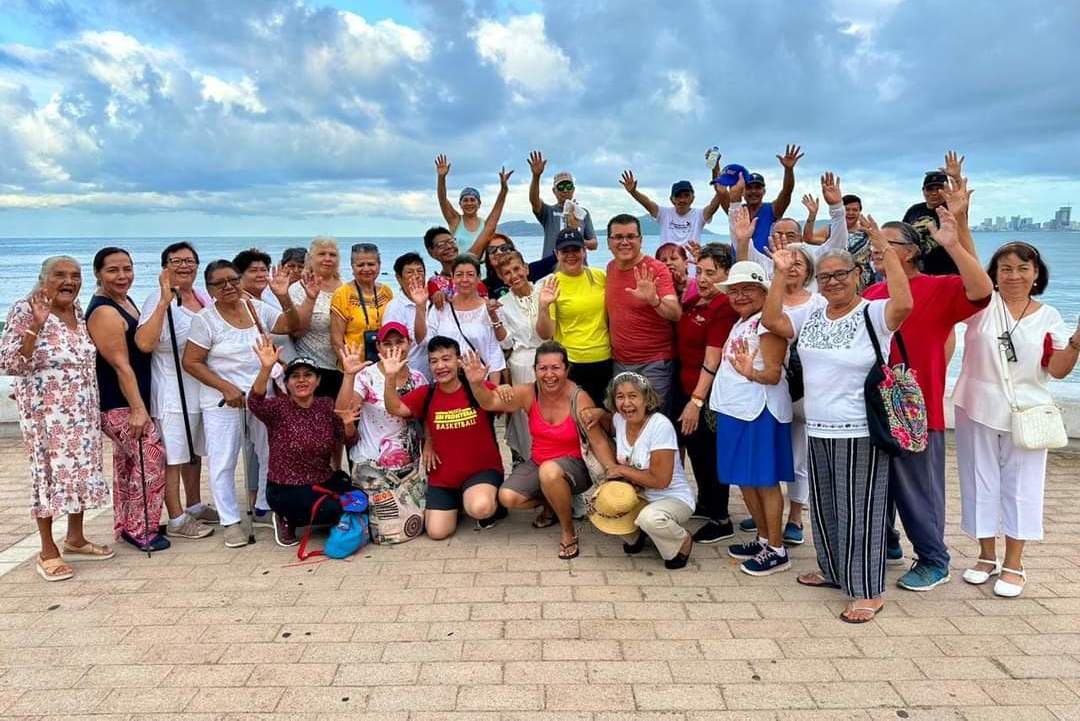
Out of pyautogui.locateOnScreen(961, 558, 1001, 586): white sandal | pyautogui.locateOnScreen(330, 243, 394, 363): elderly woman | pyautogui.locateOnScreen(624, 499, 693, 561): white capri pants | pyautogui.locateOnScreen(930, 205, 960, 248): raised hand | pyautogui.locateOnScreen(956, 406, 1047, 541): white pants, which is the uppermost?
pyautogui.locateOnScreen(930, 205, 960, 248): raised hand

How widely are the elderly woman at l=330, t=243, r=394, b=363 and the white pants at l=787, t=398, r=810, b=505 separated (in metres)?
2.89

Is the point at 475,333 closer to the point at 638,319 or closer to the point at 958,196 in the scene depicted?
the point at 638,319

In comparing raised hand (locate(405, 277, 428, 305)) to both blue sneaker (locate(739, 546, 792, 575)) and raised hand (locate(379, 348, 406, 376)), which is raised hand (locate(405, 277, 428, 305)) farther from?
blue sneaker (locate(739, 546, 792, 575))

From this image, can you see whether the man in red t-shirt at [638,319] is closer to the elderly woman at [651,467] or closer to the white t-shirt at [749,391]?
the elderly woman at [651,467]

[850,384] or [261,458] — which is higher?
[850,384]

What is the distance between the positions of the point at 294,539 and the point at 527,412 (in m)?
1.82

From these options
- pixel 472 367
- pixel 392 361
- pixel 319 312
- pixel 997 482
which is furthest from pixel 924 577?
pixel 319 312

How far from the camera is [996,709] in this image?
2.90 meters

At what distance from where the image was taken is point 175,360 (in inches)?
189

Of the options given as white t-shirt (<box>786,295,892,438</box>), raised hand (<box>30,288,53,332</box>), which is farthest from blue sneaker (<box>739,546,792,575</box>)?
raised hand (<box>30,288,53,332</box>)

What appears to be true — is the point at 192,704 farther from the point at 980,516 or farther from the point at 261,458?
the point at 980,516

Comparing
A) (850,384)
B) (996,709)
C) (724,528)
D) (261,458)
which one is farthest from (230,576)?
(996,709)

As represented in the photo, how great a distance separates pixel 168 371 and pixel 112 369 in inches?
12.8

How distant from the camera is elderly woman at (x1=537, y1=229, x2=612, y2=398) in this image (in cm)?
504
